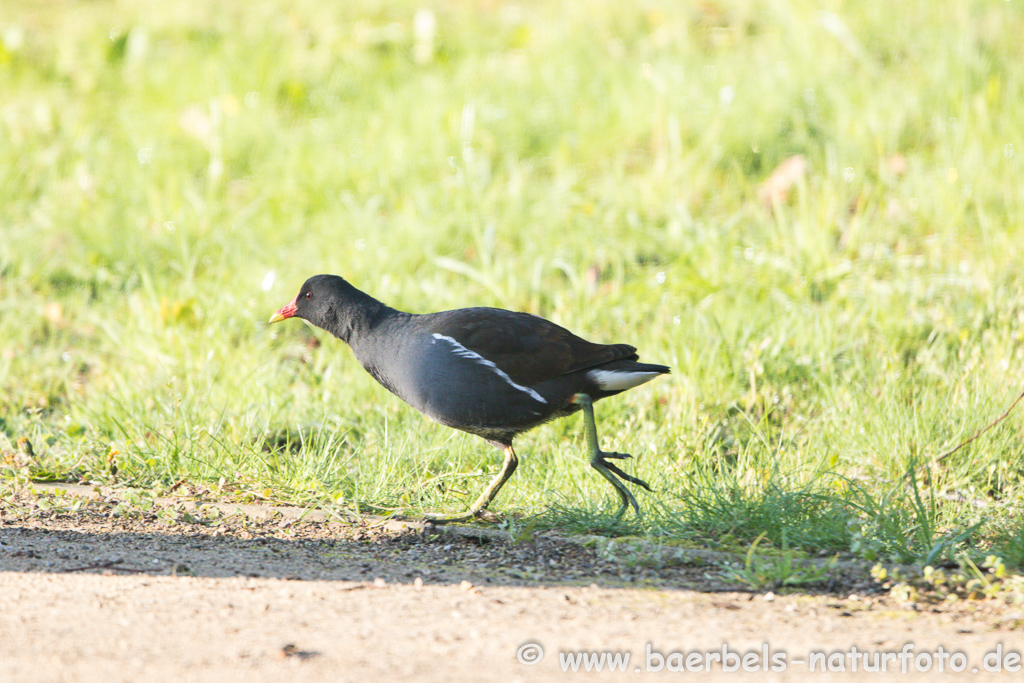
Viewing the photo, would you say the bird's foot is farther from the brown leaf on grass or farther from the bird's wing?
the brown leaf on grass

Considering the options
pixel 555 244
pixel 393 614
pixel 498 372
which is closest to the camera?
pixel 393 614

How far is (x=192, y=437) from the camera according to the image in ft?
12.7

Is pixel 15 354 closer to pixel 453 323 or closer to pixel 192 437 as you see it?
pixel 192 437

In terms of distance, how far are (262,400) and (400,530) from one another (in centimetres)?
120

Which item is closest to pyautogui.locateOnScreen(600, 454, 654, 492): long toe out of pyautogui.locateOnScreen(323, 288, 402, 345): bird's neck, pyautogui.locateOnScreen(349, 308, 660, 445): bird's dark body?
pyautogui.locateOnScreen(349, 308, 660, 445): bird's dark body

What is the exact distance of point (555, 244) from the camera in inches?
220

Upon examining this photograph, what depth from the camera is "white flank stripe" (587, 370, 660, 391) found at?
349cm

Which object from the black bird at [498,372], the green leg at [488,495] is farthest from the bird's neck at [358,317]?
the green leg at [488,495]

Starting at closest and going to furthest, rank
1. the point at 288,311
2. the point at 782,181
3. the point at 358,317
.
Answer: the point at 358,317 → the point at 288,311 → the point at 782,181

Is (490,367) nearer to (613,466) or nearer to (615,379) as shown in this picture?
(615,379)

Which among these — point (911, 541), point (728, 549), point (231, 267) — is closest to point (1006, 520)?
point (911, 541)

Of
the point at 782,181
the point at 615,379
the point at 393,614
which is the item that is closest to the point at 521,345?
the point at 615,379

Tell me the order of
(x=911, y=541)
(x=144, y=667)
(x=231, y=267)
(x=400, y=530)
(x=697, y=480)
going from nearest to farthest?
A: (x=144, y=667)
(x=911, y=541)
(x=400, y=530)
(x=697, y=480)
(x=231, y=267)

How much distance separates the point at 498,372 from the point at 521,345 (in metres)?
0.15
